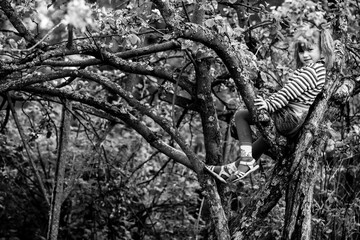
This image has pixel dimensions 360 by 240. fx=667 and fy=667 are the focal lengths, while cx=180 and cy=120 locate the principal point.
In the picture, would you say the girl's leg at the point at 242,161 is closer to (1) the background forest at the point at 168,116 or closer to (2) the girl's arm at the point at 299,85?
(1) the background forest at the point at 168,116

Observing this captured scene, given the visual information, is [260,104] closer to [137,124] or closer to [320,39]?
[320,39]

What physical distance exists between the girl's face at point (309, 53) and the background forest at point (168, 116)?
0.16 m

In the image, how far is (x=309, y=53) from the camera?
439cm

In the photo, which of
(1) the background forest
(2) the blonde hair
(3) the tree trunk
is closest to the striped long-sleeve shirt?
(1) the background forest

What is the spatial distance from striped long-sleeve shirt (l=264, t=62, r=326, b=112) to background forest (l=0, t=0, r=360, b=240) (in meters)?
0.16

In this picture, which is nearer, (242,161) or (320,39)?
(320,39)

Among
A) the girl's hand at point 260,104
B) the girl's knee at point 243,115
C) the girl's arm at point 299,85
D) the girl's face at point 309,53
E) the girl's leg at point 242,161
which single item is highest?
the girl's face at point 309,53

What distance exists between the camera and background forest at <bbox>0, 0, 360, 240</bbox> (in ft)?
14.1

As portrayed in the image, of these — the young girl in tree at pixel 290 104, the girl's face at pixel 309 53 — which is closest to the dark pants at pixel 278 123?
the young girl in tree at pixel 290 104

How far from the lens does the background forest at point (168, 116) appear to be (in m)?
4.31

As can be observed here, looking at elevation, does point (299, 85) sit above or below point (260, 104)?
above

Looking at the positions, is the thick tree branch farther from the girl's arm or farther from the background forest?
the girl's arm

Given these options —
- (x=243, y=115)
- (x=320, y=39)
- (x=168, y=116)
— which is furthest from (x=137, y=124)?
(x=168, y=116)

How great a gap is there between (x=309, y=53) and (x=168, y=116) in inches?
143
